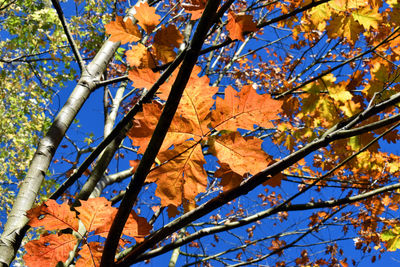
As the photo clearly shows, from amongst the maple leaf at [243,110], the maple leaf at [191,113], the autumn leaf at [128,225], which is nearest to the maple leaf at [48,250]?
the autumn leaf at [128,225]

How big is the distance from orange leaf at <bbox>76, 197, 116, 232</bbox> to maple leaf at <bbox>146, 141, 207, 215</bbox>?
299 mm

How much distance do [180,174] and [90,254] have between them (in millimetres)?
487

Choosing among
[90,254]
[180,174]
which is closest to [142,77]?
[180,174]

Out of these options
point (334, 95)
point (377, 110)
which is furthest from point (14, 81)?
point (377, 110)

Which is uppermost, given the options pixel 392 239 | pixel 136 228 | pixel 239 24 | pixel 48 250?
pixel 239 24

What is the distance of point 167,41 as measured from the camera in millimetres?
1297

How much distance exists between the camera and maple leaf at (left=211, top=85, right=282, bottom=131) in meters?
0.78

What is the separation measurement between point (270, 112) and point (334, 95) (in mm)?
1557

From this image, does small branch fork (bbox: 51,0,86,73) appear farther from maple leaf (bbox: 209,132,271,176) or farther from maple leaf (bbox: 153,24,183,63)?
maple leaf (bbox: 209,132,271,176)

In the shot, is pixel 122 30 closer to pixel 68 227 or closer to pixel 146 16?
pixel 146 16

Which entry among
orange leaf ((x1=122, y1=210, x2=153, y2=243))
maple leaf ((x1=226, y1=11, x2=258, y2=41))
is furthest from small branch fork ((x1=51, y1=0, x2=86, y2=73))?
orange leaf ((x1=122, y1=210, x2=153, y2=243))

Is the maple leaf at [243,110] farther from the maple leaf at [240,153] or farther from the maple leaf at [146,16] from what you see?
the maple leaf at [146,16]

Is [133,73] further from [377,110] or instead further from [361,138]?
[361,138]

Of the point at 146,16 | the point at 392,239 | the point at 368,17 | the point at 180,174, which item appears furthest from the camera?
the point at 392,239
